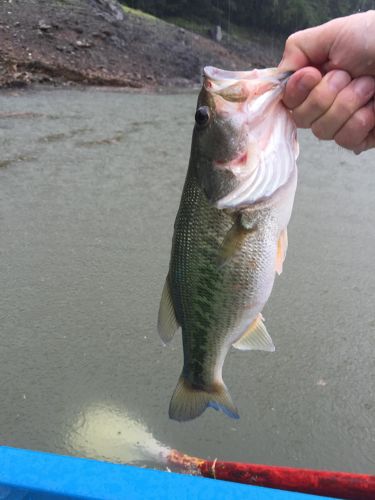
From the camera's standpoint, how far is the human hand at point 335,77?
4.33 feet

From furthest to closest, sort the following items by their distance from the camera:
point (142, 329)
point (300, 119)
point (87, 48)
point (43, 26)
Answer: point (87, 48) < point (43, 26) < point (142, 329) < point (300, 119)

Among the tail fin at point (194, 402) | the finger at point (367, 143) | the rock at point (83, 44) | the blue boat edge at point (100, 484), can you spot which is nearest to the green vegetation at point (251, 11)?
the rock at point (83, 44)

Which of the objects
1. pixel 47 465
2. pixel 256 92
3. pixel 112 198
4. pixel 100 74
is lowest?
pixel 100 74

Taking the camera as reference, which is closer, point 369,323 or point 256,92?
point 256,92

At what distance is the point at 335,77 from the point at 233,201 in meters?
0.45

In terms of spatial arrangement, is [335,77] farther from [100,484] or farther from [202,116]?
[100,484]

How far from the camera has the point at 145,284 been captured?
10.8 feet

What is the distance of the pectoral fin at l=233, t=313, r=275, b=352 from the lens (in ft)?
5.07

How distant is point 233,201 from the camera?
1352 mm

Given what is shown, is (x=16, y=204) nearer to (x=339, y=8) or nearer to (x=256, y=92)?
(x=256, y=92)

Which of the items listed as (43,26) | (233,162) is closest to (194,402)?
(233,162)

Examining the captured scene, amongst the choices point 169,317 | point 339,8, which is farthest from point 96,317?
point 339,8

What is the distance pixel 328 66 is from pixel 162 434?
5.50 feet

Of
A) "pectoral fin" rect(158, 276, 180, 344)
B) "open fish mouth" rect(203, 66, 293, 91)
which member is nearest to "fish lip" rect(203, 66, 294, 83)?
"open fish mouth" rect(203, 66, 293, 91)
